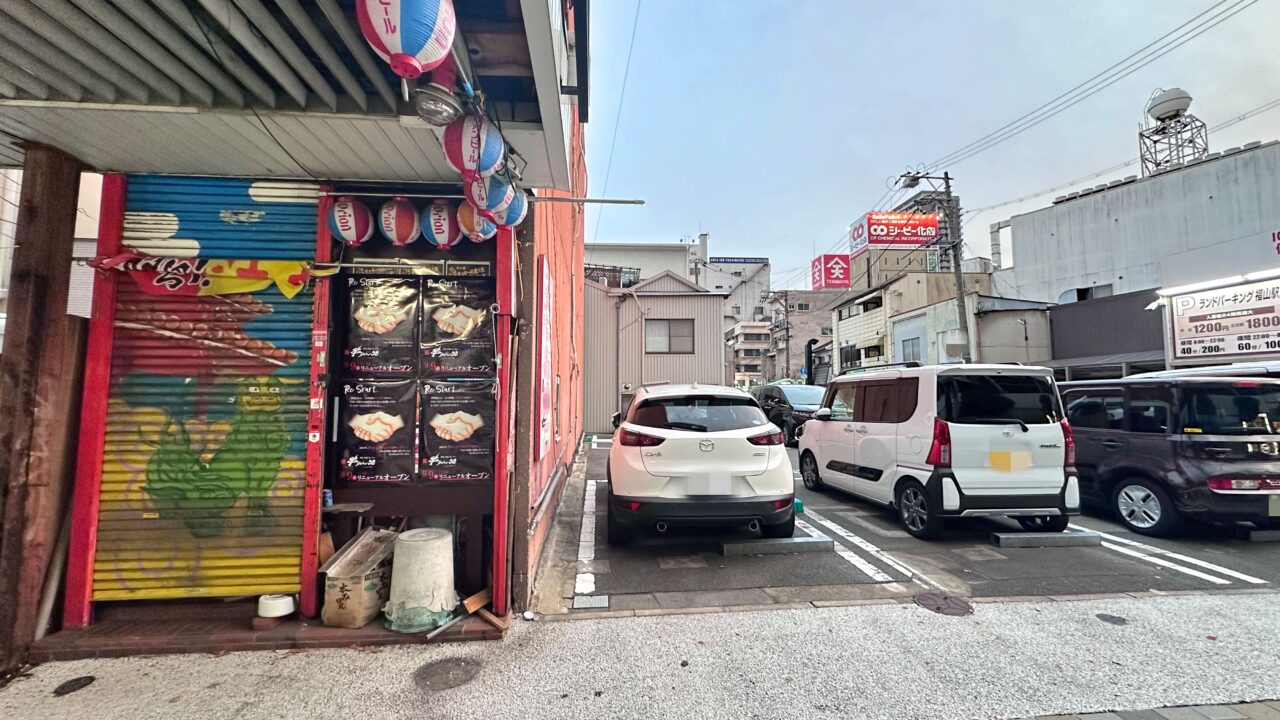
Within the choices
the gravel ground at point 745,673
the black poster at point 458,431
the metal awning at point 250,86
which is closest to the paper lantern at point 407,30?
the metal awning at point 250,86

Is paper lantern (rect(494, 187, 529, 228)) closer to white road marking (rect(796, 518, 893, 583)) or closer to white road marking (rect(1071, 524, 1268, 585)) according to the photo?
white road marking (rect(796, 518, 893, 583))

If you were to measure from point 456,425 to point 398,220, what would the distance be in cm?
154

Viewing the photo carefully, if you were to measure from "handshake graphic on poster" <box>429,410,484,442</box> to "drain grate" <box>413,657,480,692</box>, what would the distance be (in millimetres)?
1466

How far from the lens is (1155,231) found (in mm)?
19094

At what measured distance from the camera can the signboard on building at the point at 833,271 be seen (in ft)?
131

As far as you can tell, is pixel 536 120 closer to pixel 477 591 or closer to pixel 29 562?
pixel 477 591

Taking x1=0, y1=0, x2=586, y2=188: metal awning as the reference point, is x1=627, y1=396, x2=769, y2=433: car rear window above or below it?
below

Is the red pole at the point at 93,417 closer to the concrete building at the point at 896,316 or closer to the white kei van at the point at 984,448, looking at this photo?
the white kei van at the point at 984,448

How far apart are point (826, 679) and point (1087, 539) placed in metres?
4.27

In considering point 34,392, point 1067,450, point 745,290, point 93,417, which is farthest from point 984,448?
point 745,290

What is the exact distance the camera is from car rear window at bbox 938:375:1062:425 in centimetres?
524

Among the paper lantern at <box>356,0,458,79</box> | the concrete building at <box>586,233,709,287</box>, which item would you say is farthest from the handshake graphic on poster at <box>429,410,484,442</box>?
the concrete building at <box>586,233,709,287</box>

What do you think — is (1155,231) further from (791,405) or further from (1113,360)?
(791,405)

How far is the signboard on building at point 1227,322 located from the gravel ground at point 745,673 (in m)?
10.6
